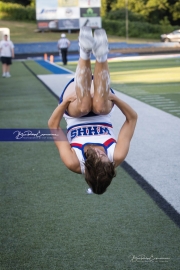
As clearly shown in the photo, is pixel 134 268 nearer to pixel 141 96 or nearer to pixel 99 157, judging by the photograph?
pixel 99 157

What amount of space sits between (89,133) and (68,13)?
156 ft

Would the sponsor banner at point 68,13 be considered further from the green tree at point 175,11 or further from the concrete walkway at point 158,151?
the concrete walkway at point 158,151

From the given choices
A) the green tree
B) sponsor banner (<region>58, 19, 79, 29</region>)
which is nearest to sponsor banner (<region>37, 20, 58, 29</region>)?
sponsor banner (<region>58, 19, 79, 29</region>)

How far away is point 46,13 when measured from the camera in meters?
53.3

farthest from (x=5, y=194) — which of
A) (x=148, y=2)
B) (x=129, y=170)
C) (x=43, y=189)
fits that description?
(x=148, y=2)

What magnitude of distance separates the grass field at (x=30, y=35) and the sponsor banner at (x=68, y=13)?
711 centimetres

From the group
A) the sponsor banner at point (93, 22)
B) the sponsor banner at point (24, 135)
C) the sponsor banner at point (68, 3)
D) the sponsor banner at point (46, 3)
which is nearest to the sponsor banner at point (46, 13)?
the sponsor banner at point (46, 3)

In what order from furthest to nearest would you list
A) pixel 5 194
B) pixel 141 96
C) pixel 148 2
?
1. pixel 148 2
2. pixel 141 96
3. pixel 5 194

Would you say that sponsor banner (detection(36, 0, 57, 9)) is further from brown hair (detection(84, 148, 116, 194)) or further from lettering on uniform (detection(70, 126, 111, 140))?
brown hair (detection(84, 148, 116, 194))

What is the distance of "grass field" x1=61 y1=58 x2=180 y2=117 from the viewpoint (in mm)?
15073

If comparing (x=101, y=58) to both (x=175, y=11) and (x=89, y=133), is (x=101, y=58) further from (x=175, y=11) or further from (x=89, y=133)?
(x=175, y=11)

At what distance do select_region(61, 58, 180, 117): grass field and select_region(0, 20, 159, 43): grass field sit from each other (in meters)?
33.5

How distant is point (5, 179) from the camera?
7586 mm

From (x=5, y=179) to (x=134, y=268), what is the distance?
11.3 ft
